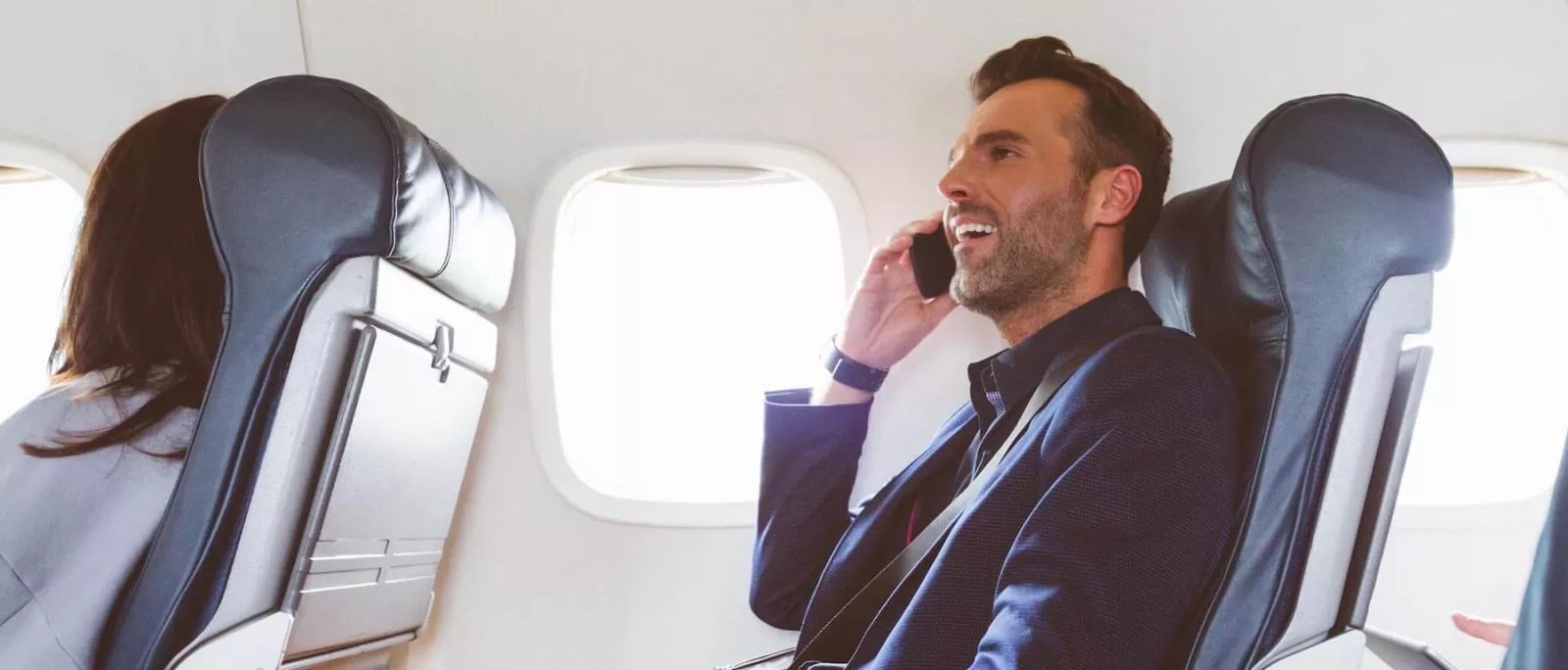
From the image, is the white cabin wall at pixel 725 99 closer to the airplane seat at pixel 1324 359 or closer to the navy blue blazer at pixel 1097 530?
the navy blue blazer at pixel 1097 530

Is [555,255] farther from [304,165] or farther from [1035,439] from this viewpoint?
[1035,439]

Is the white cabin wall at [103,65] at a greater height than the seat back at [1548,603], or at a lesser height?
greater

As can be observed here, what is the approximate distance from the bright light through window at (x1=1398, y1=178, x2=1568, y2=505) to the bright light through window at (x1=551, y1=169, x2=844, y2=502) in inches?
54.3

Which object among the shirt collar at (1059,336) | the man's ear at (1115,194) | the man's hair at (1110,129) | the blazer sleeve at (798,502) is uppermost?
the man's hair at (1110,129)

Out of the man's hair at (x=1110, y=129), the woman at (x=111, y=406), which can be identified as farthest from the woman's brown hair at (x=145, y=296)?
the man's hair at (x=1110, y=129)

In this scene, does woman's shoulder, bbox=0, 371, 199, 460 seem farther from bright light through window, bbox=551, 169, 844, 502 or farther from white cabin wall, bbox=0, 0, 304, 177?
white cabin wall, bbox=0, 0, 304, 177

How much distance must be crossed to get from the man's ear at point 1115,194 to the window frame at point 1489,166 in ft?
2.53

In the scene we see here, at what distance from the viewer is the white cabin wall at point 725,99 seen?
7.39 feet

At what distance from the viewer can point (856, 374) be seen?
7.09 feet

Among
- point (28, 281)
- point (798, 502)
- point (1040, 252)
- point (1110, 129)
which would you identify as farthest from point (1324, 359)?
point (28, 281)

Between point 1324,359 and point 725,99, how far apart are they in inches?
53.0

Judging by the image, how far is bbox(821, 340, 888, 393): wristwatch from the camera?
85.0 inches

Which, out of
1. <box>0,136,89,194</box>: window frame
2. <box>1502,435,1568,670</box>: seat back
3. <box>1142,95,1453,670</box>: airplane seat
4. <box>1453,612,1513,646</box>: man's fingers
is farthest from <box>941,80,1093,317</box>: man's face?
<box>0,136,89,194</box>: window frame

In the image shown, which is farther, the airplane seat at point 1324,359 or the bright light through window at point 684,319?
the bright light through window at point 684,319
